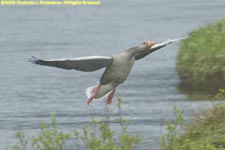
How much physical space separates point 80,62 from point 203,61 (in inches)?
307

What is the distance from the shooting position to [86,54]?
23.1m

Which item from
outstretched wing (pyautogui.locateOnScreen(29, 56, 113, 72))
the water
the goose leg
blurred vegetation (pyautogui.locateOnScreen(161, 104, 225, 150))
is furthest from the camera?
the water

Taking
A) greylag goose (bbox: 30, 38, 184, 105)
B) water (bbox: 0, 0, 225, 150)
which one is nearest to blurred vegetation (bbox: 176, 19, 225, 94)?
water (bbox: 0, 0, 225, 150)

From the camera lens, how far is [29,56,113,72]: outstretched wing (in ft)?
32.3

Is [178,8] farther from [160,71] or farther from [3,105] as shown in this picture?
[3,105]

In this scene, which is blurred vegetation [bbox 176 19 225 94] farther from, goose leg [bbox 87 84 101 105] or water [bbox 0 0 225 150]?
goose leg [bbox 87 84 101 105]

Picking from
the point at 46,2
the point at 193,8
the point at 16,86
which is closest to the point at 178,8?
the point at 193,8

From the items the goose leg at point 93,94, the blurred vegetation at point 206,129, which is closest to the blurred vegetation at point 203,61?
the blurred vegetation at point 206,129

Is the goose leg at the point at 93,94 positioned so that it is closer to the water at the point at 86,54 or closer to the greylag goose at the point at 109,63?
the greylag goose at the point at 109,63

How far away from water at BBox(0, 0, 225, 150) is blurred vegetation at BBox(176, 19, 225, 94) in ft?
1.30

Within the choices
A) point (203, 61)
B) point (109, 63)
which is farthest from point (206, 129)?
point (203, 61)

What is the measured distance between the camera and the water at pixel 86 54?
1584 centimetres

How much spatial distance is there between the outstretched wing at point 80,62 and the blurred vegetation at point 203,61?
696 cm

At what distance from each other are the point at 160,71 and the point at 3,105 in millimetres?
4261
